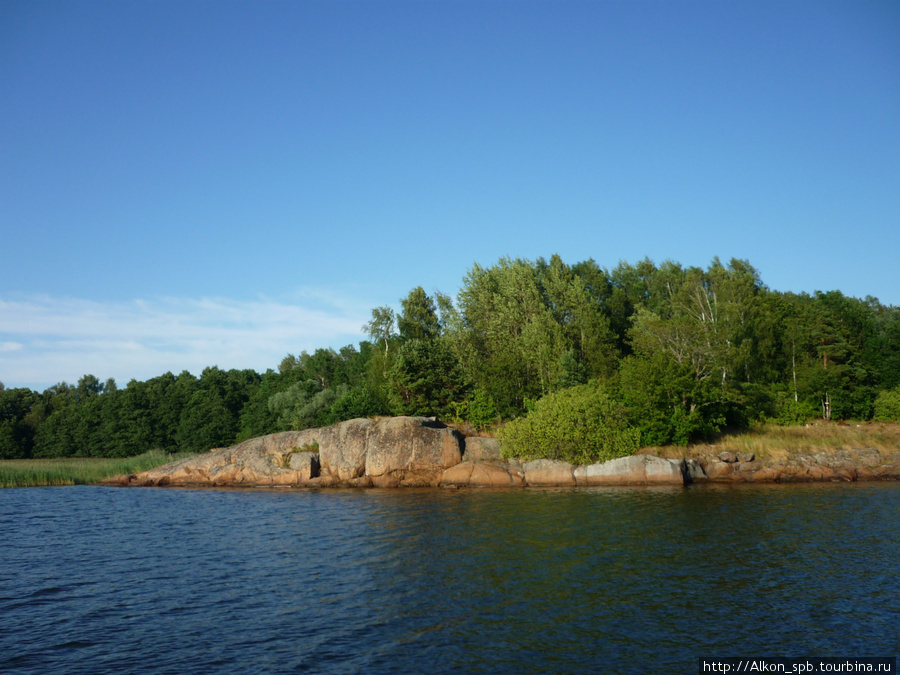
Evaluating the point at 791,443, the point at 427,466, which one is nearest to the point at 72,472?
the point at 427,466

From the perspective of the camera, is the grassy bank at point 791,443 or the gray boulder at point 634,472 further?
the grassy bank at point 791,443

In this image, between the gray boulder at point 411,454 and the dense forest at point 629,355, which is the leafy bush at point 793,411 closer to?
the dense forest at point 629,355

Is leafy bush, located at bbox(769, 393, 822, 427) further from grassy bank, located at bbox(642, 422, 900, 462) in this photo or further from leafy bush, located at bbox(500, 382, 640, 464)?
leafy bush, located at bbox(500, 382, 640, 464)

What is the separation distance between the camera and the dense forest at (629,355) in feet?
175

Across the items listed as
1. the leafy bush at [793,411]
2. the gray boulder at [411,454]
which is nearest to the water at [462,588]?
the gray boulder at [411,454]

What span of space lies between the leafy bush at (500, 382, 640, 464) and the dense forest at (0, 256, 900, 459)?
373mm

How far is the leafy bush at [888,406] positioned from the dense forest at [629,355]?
0.15 metres

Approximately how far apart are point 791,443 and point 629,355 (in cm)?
1618

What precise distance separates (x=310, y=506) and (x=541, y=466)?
19408 millimetres

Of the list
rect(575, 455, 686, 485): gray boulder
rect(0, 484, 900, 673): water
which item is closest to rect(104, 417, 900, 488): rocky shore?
rect(575, 455, 686, 485): gray boulder

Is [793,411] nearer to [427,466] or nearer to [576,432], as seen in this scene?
[576,432]

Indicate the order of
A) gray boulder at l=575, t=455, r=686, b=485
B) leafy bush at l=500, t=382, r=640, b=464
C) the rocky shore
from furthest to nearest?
leafy bush at l=500, t=382, r=640, b=464 < the rocky shore < gray boulder at l=575, t=455, r=686, b=485

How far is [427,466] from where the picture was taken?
5319 centimetres

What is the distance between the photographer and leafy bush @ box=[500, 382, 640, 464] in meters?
49.8
